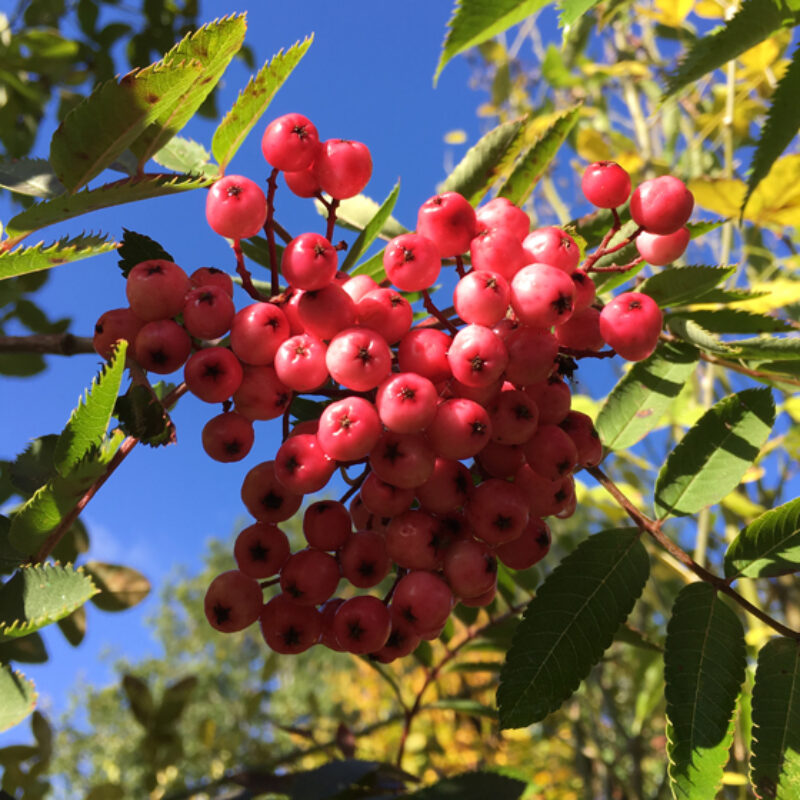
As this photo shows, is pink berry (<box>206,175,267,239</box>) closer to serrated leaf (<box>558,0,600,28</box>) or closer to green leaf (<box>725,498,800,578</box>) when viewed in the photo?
serrated leaf (<box>558,0,600,28</box>)

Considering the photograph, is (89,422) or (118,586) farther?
(118,586)

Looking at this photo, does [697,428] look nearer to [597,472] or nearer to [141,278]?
[597,472]

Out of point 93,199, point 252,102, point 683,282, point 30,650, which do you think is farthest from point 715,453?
point 30,650

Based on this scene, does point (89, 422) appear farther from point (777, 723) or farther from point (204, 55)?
point (777, 723)

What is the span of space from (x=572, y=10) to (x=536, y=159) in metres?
0.36

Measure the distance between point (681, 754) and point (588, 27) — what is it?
94.5 inches

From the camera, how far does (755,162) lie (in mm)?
1233

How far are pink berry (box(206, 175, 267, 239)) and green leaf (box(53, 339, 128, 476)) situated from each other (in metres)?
0.24

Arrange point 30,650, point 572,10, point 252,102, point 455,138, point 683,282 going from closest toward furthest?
point 572,10 → point 252,102 → point 683,282 → point 30,650 → point 455,138

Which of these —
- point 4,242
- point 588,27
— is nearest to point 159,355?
point 4,242

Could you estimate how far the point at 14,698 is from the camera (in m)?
0.80

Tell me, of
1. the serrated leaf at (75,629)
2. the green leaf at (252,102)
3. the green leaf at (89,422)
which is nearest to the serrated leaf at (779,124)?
the green leaf at (252,102)

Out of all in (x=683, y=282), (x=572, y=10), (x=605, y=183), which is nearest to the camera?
(x=572, y=10)

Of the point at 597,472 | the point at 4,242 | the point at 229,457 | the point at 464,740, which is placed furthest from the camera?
the point at 464,740
